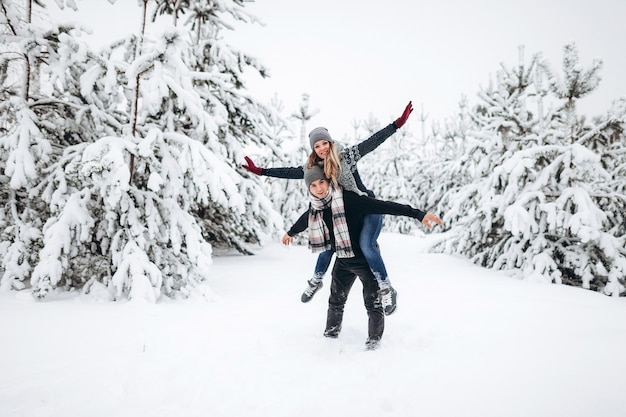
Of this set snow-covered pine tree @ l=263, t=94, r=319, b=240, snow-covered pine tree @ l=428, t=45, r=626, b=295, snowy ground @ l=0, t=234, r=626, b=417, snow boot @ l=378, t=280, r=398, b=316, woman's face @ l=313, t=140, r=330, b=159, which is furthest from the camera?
snow-covered pine tree @ l=263, t=94, r=319, b=240

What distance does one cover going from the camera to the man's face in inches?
129

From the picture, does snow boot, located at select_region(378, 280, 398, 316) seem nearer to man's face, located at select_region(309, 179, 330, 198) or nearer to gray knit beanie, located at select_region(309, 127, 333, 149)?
man's face, located at select_region(309, 179, 330, 198)

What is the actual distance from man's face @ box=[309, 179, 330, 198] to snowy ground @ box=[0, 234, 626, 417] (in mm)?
1600

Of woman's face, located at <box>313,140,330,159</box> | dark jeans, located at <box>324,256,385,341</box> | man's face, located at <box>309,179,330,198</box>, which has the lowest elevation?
dark jeans, located at <box>324,256,385,341</box>

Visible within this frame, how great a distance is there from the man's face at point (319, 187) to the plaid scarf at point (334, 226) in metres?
0.05

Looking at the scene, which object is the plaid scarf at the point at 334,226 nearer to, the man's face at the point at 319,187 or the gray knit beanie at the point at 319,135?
the man's face at the point at 319,187

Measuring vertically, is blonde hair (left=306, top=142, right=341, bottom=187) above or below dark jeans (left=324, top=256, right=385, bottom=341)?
Answer: above

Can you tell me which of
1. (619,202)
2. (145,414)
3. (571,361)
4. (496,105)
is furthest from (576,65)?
(145,414)

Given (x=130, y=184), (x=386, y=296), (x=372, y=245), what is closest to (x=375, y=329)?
(x=386, y=296)

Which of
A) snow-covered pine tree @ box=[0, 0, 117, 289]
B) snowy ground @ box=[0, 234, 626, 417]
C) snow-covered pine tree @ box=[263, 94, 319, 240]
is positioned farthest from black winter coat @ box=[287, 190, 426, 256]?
snow-covered pine tree @ box=[263, 94, 319, 240]

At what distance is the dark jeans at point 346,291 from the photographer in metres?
3.42

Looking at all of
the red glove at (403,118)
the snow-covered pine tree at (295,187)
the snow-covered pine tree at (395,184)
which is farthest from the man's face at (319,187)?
the snow-covered pine tree at (395,184)

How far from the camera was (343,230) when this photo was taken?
3268 millimetres

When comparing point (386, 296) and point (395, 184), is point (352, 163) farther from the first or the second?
point (395, 184)
